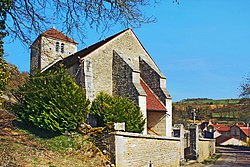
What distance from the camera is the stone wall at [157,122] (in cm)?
2421

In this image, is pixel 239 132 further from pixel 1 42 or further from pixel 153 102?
pixel 1 42

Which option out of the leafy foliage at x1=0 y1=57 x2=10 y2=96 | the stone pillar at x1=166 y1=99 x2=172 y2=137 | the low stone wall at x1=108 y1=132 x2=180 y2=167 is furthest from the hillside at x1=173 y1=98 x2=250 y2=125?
the leafy foliage at x1=0 y1=57 x2=10 y2=96

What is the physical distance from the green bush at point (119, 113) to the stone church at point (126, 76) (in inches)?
65.7

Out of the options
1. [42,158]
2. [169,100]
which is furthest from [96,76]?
[42,158]

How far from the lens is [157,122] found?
969 inches

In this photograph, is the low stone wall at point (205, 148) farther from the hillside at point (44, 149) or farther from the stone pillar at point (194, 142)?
the hillside at point (44, 149)

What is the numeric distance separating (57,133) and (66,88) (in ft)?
8.34

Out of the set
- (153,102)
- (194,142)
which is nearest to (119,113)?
(153,102)

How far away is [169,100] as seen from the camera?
24.6 meters

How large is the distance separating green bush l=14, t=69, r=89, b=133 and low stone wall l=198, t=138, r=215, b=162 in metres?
11.4

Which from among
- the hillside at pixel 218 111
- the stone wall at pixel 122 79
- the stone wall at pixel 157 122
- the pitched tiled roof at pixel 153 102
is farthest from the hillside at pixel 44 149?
the hillside at pixel 218 111

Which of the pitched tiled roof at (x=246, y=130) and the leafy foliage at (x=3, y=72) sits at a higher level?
the leafy foliage at (x=3, y=72)

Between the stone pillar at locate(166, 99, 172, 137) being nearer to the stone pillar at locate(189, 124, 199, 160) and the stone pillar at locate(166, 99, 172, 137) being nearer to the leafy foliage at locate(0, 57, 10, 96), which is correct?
the stone pillar at locate(189, 124, 199, 160)

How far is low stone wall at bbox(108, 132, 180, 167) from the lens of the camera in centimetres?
1533
